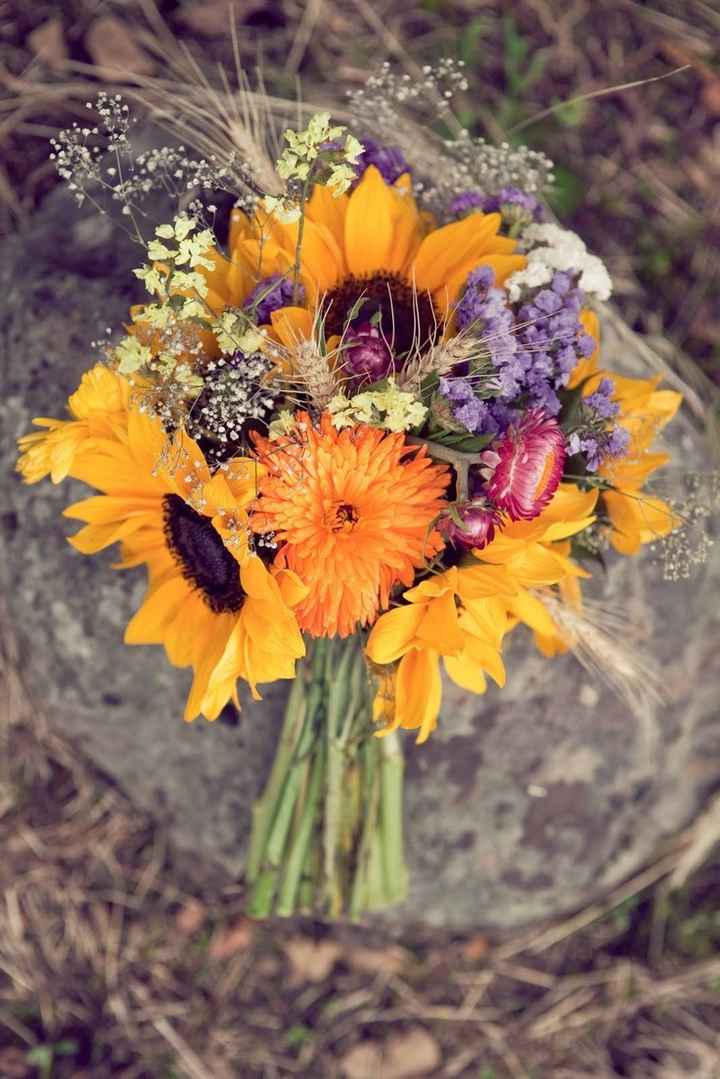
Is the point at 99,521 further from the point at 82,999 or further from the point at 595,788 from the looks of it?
the point at 82,999

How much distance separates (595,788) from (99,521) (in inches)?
48.4

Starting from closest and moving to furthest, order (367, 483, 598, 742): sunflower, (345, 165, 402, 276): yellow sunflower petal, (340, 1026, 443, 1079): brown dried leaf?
(367, 483, 598, 742): sunflower
(345, 165, 402, 276): yellow sunflower petal
(340, 1026, 443, 1079): brown dried leaf

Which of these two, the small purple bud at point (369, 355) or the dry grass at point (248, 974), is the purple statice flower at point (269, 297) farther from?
the dry grass at point (248, 974)

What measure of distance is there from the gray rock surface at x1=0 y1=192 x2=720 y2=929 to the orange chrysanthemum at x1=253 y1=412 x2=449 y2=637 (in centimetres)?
72

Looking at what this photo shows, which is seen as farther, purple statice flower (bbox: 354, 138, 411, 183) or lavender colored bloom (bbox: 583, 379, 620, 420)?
purple statice flower (bbox: 354, 138, 411, 183)

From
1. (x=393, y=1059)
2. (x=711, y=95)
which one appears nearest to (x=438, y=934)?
(x=393, y=1059)

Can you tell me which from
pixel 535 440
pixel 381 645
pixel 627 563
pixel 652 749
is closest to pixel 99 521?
pixel 381 645

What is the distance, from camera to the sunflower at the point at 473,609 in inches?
46.7

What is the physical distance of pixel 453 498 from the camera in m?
1.23

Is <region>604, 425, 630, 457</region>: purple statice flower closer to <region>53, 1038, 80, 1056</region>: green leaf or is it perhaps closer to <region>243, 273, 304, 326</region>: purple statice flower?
<region>243, 273, 304, 326</region>: purple statice flower

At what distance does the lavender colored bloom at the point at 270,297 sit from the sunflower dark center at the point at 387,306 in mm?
60

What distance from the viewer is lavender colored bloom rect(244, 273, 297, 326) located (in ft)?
4.01

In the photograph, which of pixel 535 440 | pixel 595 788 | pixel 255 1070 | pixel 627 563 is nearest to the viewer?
pixel 535 440

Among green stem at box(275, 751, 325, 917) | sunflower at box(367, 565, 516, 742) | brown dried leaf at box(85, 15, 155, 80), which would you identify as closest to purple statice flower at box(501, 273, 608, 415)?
sunflower at box(367, 565, 516, 742)
